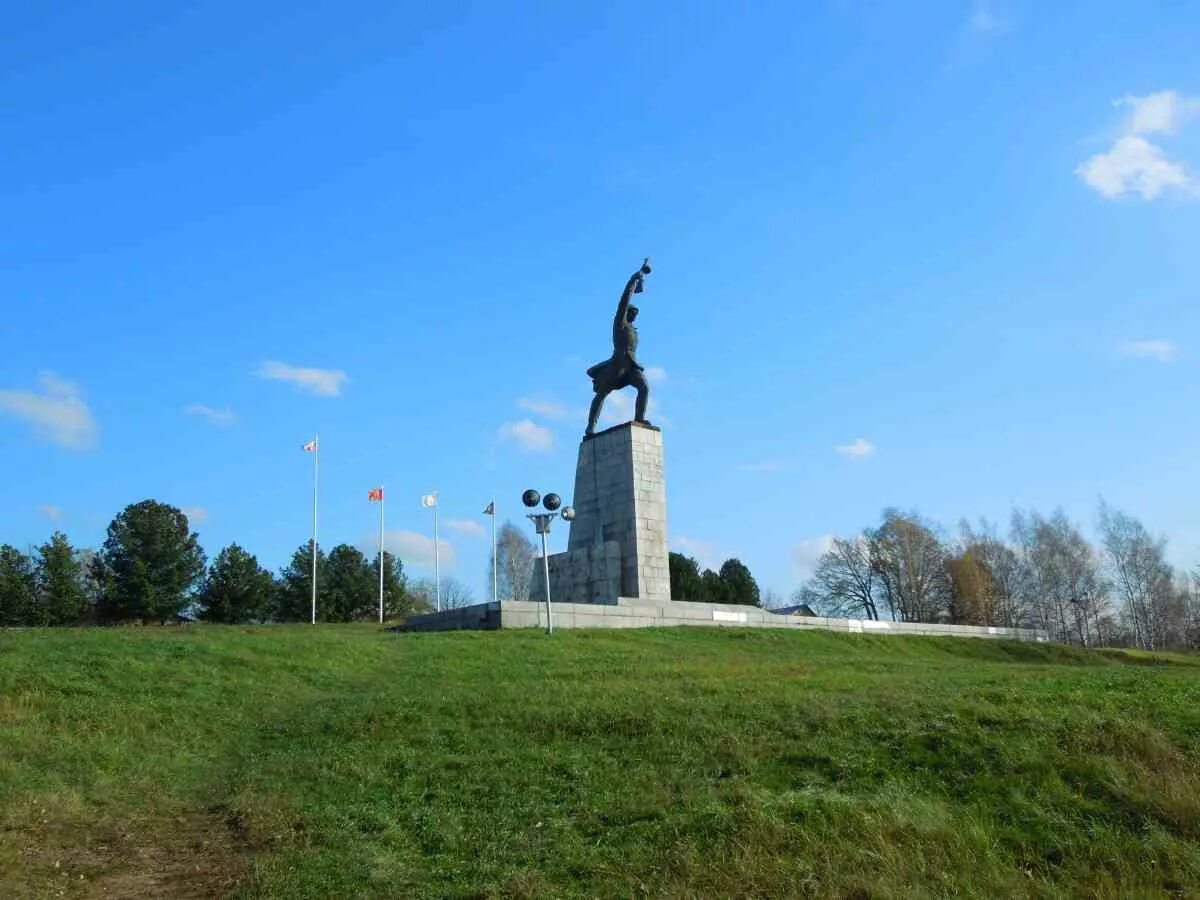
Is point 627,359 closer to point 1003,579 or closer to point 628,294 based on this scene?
point 628,294

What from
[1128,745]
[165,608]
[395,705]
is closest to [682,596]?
[165,608]

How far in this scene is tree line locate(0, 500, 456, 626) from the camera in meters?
41.2

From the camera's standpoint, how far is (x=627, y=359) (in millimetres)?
30297

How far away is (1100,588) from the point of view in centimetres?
5825

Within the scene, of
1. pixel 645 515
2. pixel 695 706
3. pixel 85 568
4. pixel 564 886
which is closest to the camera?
pixel 564 886

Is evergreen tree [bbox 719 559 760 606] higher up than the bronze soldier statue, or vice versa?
the bronze soldier statue

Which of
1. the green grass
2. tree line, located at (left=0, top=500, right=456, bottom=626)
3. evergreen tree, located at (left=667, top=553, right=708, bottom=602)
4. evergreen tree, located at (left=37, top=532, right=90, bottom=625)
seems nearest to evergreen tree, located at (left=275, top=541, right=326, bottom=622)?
tree line, located at (left=0, top=500, right=456, bottom=626)

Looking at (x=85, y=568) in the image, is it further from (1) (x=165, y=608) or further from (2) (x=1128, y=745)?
(2) (x=1128, y=745)

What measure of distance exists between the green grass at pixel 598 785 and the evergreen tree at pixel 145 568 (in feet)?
97.4

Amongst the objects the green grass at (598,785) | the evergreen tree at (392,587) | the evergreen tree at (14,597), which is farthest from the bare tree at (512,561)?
the green grass at (598,785)

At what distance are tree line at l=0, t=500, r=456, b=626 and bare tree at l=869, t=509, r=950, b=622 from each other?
106 ft

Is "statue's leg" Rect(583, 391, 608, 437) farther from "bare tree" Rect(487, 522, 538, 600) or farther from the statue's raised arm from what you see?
"bare tree" Rect(487, 522, 538, 600)

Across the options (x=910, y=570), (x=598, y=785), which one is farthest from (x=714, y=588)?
(x=598, y=785)

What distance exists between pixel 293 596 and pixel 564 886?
4253 cm
